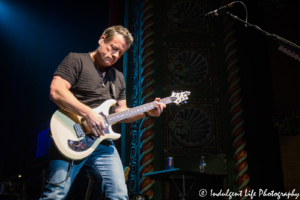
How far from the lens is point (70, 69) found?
2.18 m

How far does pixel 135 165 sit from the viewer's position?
13.5ft

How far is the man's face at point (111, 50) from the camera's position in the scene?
2445 millimetres

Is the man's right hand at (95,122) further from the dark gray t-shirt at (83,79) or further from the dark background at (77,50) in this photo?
the dark background at (77,50)

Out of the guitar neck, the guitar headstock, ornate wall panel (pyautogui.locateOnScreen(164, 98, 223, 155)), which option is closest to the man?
the guitar neck

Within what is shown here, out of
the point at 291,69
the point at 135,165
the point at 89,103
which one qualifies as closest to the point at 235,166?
the point at 135,165

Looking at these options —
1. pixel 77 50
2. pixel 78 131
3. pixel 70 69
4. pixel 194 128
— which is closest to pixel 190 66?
pixel 194 128

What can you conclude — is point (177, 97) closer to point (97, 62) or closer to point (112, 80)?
point (112, 80)

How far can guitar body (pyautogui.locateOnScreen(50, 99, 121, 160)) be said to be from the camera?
197 cm

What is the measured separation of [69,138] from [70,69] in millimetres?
547

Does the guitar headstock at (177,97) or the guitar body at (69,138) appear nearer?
the guitar body at (69,138)

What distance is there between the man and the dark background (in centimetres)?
196

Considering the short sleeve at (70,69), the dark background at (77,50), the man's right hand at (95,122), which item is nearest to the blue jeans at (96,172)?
the man's right hand at (95,122)

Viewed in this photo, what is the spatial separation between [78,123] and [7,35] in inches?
153

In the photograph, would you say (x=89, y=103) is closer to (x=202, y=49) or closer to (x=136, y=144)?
(x=136, y=144)
